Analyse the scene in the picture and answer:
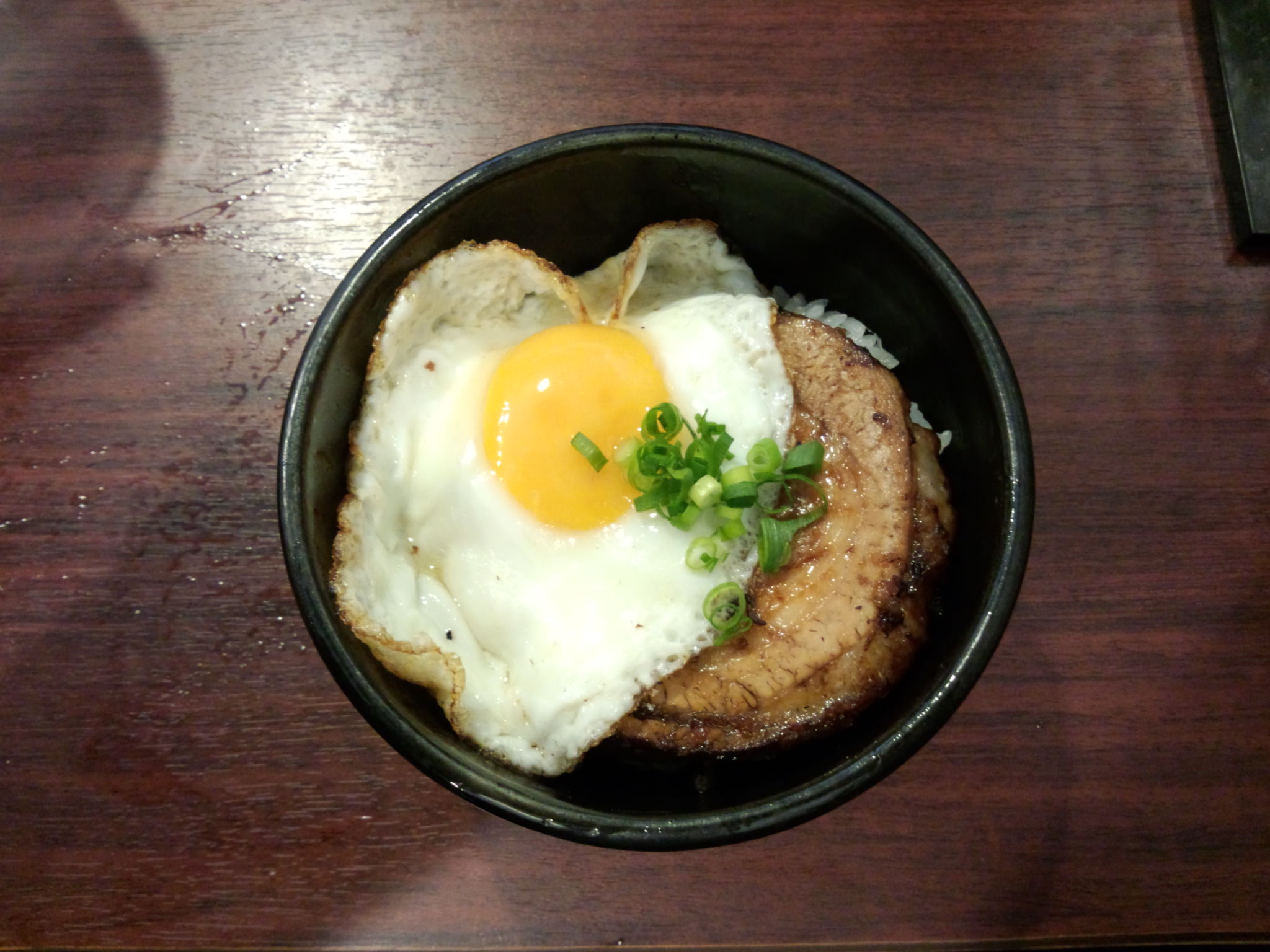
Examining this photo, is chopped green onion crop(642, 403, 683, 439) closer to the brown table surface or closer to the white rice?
the white rice

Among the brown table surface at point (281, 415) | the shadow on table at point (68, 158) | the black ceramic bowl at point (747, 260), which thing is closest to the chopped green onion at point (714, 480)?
the black ceramic bowl at point (747, 260)

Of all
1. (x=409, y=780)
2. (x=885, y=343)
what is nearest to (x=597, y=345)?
(x=885, y=343)

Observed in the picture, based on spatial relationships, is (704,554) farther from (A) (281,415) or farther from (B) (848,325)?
(A) (281,415)

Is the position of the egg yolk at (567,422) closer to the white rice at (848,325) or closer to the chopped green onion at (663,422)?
the chopped green onion at (663,422)

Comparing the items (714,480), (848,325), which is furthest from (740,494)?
(848,325)

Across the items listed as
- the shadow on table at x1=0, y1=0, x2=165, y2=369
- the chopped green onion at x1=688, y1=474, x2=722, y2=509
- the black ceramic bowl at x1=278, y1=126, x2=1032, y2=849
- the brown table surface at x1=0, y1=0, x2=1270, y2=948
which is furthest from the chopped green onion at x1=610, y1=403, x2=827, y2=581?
the shadow on table at x1=0, y1=0, x2=165, y2=369

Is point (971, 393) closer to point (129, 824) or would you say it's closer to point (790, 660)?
point (790, 660)
